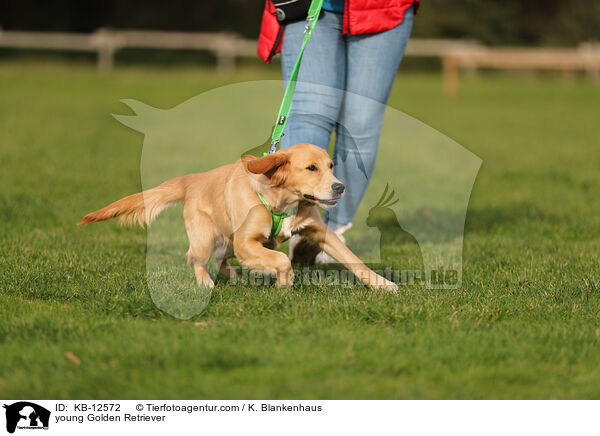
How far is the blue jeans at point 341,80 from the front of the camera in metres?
4.37

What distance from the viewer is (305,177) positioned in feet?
13.1

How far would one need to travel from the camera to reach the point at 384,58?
4.48 m

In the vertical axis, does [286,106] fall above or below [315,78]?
below

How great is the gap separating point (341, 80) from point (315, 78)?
0.23m

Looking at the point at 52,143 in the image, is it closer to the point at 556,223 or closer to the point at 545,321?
the point at 556,223

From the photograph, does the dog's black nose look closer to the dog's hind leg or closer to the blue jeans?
the blue jeans

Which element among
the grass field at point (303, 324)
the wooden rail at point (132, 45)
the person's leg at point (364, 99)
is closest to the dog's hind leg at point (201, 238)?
the grass field at point (303, 324)

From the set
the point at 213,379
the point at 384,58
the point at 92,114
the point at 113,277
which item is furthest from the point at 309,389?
the point at 92,114

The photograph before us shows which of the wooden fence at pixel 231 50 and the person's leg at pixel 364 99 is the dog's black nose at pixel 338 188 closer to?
the person's leg at pixel 364 99

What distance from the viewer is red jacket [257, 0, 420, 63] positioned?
4.32m
